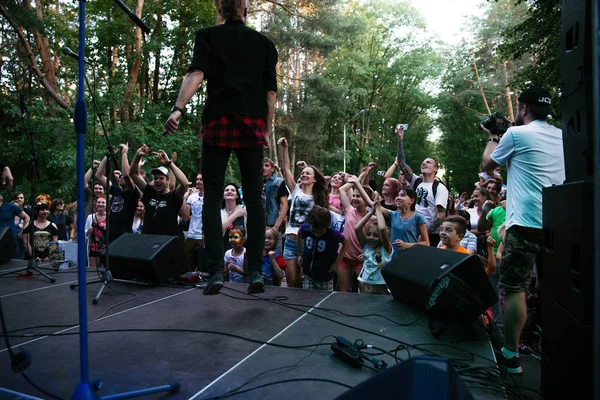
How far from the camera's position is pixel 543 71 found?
35.5 ft

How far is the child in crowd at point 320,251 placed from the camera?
473 cm

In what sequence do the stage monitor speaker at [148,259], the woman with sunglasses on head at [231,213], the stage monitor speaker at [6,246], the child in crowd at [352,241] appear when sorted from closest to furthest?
the stage monitor speaker at [148,259], the child in crowd at [352,241], the stage monitor speaker at [6,246], the woman with sunglasses on head at [231,213]

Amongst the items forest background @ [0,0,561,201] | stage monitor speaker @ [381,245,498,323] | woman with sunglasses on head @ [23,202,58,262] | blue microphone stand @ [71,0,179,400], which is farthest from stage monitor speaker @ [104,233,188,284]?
woman with sunglasses on head @ [23,202,58,262]

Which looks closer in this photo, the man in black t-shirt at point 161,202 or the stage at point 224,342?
the stage at point 224,342

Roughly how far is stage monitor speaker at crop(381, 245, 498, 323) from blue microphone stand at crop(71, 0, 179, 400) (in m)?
1.59

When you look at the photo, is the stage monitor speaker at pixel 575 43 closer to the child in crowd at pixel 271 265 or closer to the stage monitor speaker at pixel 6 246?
the child in crowd at pixel 271 265

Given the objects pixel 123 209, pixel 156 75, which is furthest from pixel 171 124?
pixel 156 75

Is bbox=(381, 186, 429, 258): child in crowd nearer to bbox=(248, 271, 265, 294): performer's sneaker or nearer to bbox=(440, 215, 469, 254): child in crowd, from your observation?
bbox=(440, 215, 469, 254): child in crowd

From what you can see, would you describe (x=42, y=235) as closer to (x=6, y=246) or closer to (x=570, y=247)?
(x=6, y=246)

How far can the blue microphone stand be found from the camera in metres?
1.46

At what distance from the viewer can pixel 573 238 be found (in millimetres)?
1644

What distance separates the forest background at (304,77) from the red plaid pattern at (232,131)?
83 centimetres

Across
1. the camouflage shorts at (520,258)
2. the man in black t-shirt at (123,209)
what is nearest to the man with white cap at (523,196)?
the camouflage shorts at (520,258)

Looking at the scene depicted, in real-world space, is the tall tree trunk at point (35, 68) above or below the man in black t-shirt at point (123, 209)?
above
